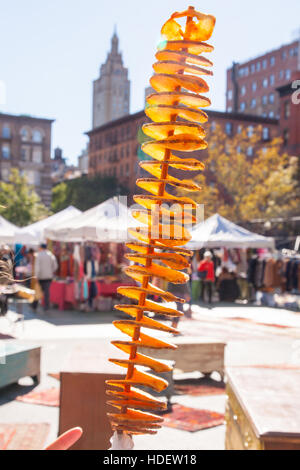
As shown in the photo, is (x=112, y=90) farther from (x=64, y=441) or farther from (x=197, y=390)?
(x=64, y=441)

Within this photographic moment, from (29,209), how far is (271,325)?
40.5 meters

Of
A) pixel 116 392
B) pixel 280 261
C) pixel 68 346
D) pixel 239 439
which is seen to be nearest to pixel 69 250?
pixel 280 261

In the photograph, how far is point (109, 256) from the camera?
69.3 feet

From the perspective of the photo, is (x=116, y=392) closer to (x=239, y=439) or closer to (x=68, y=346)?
(x=239, y=439)

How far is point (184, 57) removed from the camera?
2.90 ft

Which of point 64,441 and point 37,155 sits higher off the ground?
point 37,155

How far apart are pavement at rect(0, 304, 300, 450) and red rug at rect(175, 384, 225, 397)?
0.19 m

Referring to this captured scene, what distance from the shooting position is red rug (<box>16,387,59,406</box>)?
7787 mm

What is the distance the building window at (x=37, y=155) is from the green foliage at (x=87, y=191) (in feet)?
35.7

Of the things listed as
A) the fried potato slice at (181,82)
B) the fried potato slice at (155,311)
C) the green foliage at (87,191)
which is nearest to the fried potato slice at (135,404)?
the fried potato slice at (155,311)

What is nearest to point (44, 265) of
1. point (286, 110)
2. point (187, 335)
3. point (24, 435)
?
point (187, 335)

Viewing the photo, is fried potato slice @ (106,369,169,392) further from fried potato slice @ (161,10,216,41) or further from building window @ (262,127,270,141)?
building window @ (262,127,270,141)

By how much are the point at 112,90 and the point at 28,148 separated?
94.1 metres

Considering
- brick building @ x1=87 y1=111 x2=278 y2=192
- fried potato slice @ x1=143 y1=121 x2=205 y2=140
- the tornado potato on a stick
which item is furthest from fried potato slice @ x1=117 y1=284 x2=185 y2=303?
brick building @ x1=87 y1=111 x2=278 y2=192
